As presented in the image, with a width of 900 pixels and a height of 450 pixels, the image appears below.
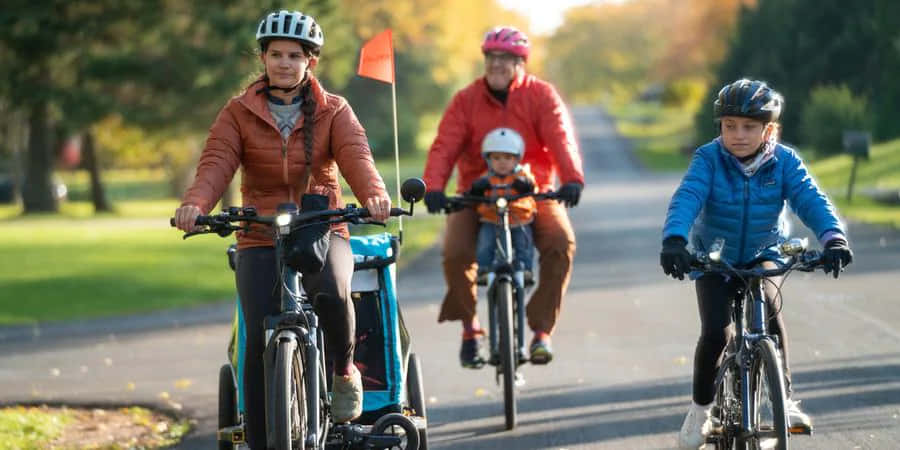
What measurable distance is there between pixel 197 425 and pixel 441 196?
1981mm

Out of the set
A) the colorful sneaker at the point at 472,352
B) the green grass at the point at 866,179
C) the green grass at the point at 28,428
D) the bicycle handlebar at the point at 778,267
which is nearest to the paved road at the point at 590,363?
the colorful sneaker at the point at 472,352

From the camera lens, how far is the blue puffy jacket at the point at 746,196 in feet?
19.6

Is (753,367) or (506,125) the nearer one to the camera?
(753,367)

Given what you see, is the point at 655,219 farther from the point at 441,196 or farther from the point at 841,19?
the point at 841,19

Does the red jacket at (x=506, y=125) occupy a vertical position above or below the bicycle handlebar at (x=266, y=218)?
above

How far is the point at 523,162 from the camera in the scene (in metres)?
9.06

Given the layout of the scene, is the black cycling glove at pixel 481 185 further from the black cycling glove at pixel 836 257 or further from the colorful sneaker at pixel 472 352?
the black cycling glove at pixel 836 257

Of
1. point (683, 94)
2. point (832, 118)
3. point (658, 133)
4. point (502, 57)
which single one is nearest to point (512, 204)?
point (502, 57)

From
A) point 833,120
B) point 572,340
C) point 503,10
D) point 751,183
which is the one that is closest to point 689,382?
point 572,340

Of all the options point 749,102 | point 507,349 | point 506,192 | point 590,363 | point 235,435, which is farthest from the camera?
point 590,363

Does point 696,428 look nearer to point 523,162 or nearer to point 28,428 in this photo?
point 523,162

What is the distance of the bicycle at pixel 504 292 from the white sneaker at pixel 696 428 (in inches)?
72.7

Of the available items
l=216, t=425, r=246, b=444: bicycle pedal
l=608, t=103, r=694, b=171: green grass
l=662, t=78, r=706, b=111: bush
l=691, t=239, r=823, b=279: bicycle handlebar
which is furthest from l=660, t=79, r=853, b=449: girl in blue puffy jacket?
l=662, t=78, r=706, b=111: bush

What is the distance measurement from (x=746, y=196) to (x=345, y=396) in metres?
1.84
